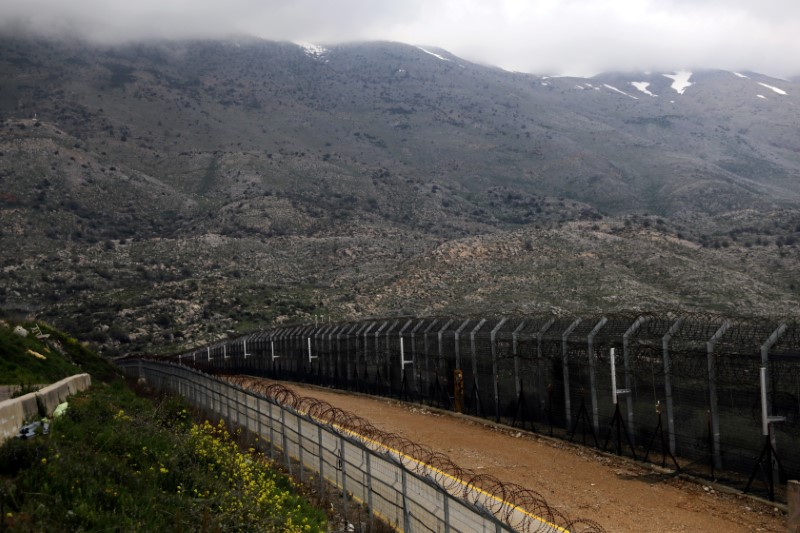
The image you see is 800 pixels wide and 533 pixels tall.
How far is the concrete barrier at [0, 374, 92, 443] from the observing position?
10.8 meters

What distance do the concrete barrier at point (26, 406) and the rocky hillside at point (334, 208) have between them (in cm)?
4479

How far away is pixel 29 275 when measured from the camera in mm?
81375

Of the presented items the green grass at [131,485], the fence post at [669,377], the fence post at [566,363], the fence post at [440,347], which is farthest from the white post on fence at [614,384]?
the fence post at [440,347]

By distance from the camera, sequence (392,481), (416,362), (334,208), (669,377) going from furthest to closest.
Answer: (334,208) → (416,362) → (669,377) → (392,481)

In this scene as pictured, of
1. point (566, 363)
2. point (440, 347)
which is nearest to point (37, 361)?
point (440, 347)

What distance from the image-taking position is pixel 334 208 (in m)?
117

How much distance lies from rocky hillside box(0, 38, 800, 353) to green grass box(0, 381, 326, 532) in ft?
A: 150

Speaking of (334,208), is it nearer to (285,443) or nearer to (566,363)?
(566,363)

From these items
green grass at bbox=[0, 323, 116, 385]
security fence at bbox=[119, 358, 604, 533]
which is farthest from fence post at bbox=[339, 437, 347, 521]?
green grass at bbox=[0, 323, 116, 385]

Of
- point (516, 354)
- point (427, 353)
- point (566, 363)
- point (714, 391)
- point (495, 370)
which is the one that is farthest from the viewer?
point (427, 353)

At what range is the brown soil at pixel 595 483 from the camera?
12562 mm

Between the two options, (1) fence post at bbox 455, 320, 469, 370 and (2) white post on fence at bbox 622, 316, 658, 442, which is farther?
(1) fence post at bbox 455, 320, 469, 370

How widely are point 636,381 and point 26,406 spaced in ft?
42.9

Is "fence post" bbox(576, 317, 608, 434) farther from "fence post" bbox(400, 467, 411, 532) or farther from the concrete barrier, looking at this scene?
the concrete barrier
